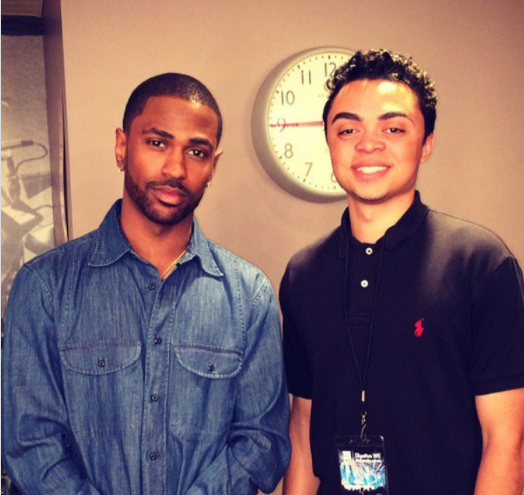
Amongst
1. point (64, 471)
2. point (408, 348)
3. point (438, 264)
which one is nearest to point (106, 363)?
point (64, 471)

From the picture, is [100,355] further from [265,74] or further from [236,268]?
[265,74]

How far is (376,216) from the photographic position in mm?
1763

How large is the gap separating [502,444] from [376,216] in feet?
1.85

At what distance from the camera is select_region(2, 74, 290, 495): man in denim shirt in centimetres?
162

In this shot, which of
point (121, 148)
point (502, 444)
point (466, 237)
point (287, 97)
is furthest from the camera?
point (287, 97)

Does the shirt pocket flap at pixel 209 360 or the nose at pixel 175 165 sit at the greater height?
the nose at pixel 175 165

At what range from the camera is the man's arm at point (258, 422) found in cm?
167

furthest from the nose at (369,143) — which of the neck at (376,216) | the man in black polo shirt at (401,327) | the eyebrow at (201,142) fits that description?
the eyebrow at (201,142)

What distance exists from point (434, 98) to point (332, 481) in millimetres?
925

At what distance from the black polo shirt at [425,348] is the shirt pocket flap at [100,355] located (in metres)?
0.43

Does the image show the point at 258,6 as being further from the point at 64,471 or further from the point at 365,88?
the point at 64,471

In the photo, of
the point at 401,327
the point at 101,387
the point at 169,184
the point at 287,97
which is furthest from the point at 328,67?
the point at 101,387

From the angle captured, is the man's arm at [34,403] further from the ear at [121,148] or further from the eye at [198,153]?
the eye at [198,153]

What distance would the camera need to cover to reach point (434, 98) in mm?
1815
